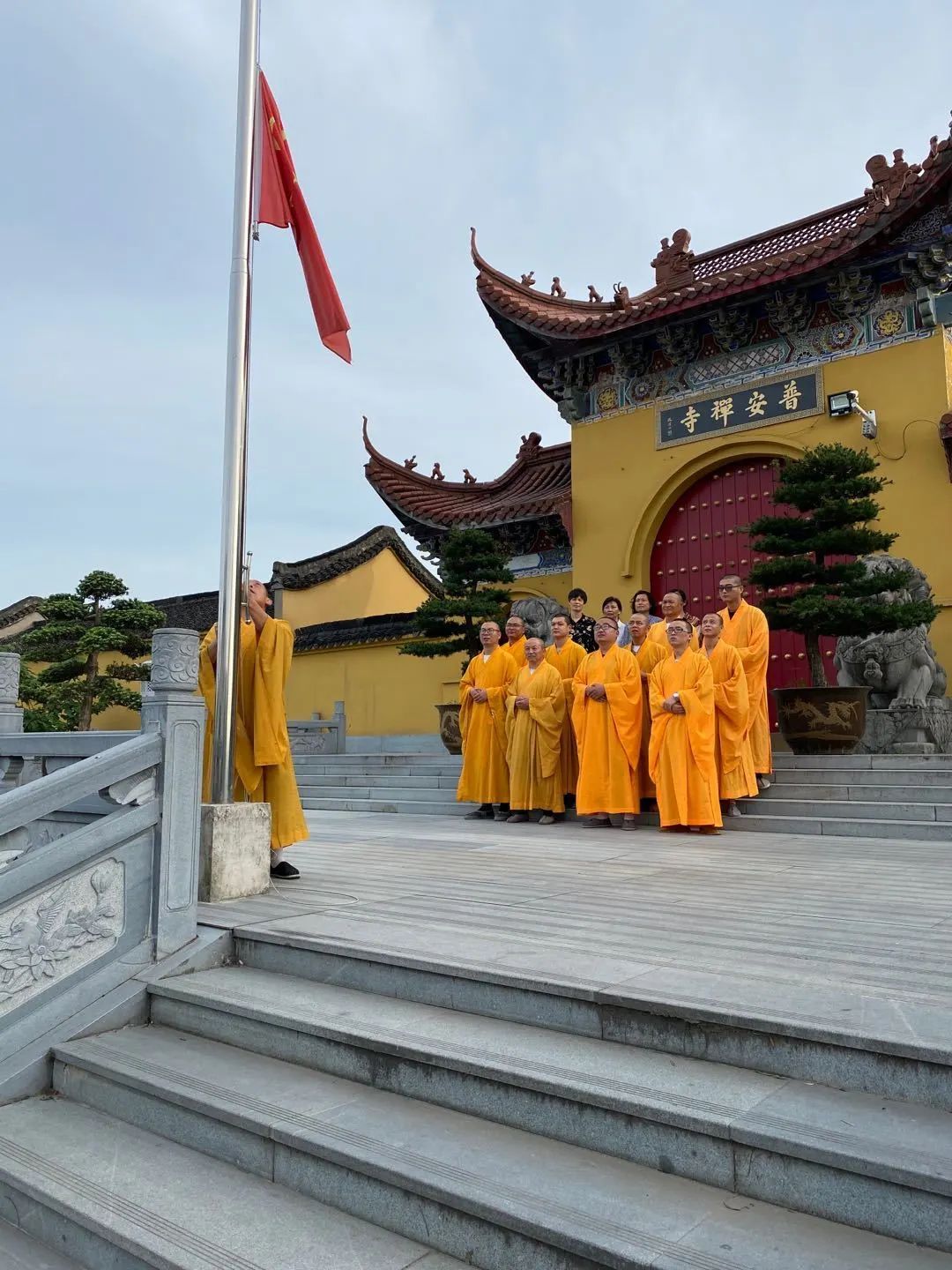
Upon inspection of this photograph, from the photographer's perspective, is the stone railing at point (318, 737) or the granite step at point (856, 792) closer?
the granite step at point (856, 792)

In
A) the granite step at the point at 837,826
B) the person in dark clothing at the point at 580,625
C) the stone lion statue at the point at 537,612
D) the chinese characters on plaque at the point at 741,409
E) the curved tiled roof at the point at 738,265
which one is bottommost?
the granite step at the point at 837,826

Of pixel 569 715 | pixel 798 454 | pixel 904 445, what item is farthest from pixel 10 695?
pixel 904 445

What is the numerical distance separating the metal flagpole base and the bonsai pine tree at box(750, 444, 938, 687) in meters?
5.16

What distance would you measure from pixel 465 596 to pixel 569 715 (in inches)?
153

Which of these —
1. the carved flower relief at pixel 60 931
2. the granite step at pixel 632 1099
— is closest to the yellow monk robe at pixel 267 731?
the carved flower relief at pixel 60 931

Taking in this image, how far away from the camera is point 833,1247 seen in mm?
1779

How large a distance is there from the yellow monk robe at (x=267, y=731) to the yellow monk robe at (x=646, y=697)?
3.51 meters

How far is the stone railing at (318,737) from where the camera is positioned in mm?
12531

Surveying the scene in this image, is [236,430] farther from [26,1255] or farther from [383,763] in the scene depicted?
[383,763]

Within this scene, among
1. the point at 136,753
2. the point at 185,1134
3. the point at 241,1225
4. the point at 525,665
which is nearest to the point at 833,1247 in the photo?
the point at 241,1225

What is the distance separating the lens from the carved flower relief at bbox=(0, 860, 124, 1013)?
3.03 metres

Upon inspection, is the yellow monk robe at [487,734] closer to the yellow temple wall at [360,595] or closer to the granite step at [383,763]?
the granite step at [383,763]

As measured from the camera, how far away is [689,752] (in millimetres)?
6910

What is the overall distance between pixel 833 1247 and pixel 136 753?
265cm
